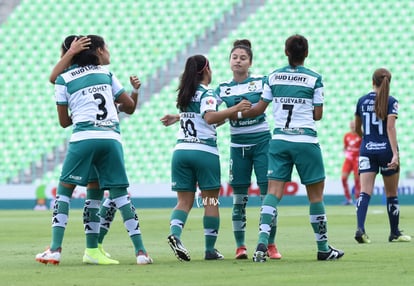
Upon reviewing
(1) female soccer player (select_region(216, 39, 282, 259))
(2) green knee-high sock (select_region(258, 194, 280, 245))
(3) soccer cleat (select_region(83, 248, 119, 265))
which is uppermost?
(1) female soccer player (select_region(216, 39, 282, 259))

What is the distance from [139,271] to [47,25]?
85.3 feet

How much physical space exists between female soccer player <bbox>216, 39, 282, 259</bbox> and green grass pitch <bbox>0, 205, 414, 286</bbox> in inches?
25.2

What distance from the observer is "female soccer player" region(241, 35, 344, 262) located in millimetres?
10164

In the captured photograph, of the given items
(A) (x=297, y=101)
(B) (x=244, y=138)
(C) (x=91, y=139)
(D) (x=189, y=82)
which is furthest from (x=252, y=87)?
(C) (x=91, y=139)

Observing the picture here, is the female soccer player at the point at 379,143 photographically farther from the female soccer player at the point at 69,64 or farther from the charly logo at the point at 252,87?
the female soccer player at the point at 69,64

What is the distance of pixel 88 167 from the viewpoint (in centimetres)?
1007

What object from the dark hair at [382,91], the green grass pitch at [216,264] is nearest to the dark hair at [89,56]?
the green grass pitch at [216,264]

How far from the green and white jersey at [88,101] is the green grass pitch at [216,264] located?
130 cm

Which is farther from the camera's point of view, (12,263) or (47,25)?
(47,25)

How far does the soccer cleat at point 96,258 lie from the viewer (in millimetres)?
10258

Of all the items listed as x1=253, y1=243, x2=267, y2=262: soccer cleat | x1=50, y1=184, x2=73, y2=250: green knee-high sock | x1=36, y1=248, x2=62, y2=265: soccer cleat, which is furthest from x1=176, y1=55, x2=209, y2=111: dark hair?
x1=36, y1=248, x2=62, y2=265: soccer cleat

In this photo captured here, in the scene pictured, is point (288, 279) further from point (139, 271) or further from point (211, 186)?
point (211, 186)

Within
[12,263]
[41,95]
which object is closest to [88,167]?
[12,263]

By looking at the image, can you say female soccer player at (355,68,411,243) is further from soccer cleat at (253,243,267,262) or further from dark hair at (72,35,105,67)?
dark hair at (72,35,105,67)
